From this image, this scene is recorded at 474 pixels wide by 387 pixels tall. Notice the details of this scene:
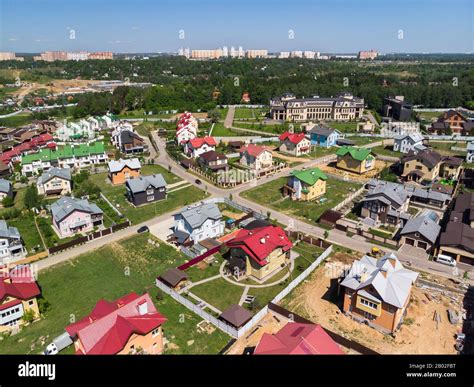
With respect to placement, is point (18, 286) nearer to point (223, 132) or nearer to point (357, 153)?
point (357, 153)

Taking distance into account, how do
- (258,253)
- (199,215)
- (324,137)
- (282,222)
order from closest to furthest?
(258,253)
(199,215)
(282,222)
(324,137)

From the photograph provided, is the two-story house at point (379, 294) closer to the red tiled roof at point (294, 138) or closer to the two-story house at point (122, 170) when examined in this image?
the two-story house at point (122, 170)

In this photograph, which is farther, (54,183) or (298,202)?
(54,183)

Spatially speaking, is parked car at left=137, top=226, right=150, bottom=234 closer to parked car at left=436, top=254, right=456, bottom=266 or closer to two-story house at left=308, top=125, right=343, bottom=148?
parked car at left=436, top=254, right=456, bottom=266

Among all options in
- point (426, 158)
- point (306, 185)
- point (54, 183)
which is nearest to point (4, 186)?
point (54, 183)
